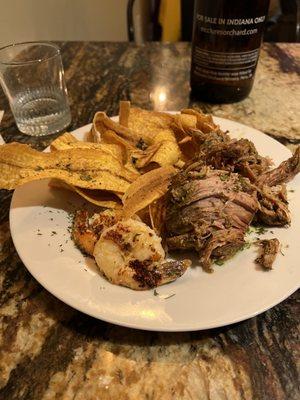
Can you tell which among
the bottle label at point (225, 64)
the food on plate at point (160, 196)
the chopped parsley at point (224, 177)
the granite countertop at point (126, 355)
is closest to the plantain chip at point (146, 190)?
the food on plate at point (160, 196)

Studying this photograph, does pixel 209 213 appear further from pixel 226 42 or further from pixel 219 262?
pixel 226 42

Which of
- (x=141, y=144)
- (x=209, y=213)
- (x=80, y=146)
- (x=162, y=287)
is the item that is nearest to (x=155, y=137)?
(x=141, y=144)

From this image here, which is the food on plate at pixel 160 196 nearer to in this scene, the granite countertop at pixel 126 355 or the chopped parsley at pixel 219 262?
the chopped parsley at pixel 219 262

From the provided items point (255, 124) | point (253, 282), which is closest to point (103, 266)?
point (253, 282)

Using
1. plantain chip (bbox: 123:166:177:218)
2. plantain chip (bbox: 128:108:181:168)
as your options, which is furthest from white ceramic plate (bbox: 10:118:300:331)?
plantain chip (bbox: 128:108:181:168)

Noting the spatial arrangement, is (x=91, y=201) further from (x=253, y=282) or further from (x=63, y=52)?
(x=63, y=52)

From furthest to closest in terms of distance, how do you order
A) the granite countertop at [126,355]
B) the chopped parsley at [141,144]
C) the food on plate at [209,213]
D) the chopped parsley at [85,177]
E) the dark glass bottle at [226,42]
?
the dark glass bottle at [226,42] → the chopped parsley at [141,144] → the chopped parsley at [85,177] → the food on plate at [209,213] → the granite countertop at [126,355]
